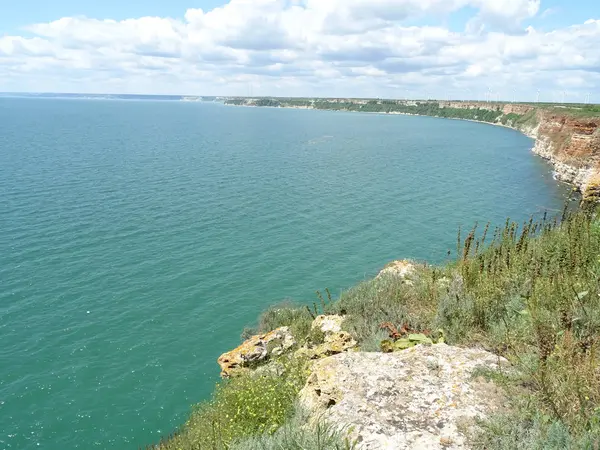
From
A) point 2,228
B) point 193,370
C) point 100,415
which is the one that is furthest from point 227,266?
point 2,228

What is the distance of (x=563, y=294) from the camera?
712 centimetres

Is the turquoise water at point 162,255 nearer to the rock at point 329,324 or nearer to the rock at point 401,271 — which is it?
the rock at point 329,324

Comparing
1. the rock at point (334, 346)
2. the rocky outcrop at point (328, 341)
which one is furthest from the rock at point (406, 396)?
the rocky outcrop at point (328, 341)

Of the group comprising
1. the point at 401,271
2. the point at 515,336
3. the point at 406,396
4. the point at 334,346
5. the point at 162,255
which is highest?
the point at 515,336

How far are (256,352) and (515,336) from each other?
9.05 m

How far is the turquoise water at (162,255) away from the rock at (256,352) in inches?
59.9

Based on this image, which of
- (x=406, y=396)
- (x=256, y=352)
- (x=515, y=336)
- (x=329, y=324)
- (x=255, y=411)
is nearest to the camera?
(x=406, y=396)

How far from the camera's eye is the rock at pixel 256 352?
13797mm

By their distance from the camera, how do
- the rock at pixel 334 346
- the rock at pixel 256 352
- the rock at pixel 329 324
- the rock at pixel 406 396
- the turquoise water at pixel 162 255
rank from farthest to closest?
the turquoise water at pixel 162 255 → the rock at pixel 256 352 → the rock at pixel 329 324 → the rock at pixel 334 346 → the rock at pixel 406 396

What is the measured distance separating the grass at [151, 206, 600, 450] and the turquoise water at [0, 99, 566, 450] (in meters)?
3.97

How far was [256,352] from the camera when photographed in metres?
14.0

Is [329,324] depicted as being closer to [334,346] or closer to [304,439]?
[334,346]

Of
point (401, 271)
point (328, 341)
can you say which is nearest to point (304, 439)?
point (328, 341)

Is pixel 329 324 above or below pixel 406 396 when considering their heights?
below
